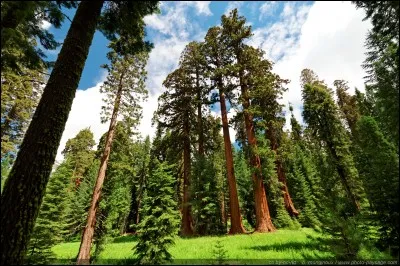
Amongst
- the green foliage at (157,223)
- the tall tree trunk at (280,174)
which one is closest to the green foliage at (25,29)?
the green foliage at (157,223)

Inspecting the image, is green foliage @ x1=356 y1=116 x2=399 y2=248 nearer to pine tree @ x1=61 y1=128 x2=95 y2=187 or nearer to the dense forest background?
the dense forest background

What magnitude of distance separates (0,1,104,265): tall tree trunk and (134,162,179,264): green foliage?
541 centimetres

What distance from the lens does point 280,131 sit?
2575 cm

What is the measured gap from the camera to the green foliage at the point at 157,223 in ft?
31.8

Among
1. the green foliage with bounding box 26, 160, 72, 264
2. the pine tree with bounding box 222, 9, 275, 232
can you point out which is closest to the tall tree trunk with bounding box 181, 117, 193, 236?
Result: the pine tree with bounding box 222, 9, 275, 232

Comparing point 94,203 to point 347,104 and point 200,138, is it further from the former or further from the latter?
point 347,104

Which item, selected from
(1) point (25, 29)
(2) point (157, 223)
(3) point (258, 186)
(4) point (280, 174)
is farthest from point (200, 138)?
(1) point (25, 29)

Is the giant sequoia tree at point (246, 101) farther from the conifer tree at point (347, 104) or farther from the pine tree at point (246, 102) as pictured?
the conifer tree at point (347, 104)

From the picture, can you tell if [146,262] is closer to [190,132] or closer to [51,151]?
[51,151]

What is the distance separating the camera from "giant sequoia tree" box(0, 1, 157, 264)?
4535 mm

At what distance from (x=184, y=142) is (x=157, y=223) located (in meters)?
13.1

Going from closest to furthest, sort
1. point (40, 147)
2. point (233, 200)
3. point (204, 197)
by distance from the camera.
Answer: point (40, 147)
point (233, 200)
point (204, 197)

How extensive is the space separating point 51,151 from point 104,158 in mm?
9611

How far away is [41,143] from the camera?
16.9 ft
